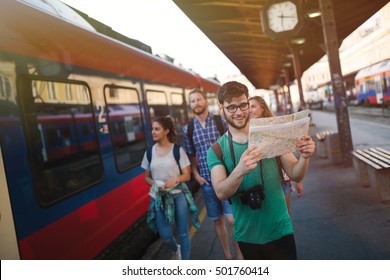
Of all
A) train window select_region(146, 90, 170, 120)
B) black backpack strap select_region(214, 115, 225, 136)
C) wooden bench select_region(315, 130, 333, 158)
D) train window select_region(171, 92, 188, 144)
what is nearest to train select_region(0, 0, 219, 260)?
train window select_region(146, 90, 170, 120)

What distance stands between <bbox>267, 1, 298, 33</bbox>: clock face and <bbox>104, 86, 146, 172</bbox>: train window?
2601 millimetres

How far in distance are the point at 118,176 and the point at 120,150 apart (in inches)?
14.3

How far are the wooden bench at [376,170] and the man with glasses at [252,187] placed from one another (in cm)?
262

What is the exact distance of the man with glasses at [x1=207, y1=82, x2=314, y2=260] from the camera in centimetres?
187

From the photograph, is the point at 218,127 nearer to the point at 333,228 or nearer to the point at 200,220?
the point at 333,228

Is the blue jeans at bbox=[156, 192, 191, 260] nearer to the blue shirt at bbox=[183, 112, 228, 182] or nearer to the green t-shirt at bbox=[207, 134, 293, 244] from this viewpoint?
the blue shirt at bbox=[183, 112, 228, 182]

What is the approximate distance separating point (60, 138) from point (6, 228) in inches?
42.2

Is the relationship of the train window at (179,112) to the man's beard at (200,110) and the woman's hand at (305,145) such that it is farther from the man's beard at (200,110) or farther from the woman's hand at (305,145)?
the woman's hand at (305,145)

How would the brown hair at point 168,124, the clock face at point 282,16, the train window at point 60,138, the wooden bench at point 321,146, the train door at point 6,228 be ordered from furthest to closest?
the wooden bench at point 321,146 → the clock face at point 282,16 → the brown hair at point 168,124 → the train window at point 60,138 → the train door at point 6,228

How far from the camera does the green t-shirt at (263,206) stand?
1.92 metres

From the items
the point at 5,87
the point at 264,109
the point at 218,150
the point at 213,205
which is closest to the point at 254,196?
the point at 218,150

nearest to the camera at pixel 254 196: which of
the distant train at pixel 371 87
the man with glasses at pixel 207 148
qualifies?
the man with glasses at pixel 207 148

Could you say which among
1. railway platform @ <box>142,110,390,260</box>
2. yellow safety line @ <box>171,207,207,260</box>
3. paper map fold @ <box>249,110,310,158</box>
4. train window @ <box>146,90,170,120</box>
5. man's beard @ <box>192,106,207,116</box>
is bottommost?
yellow safety line @ <box>171,207,207,260</box>
